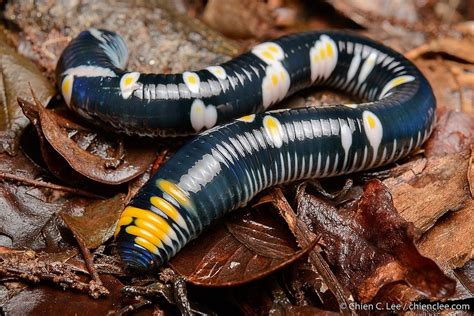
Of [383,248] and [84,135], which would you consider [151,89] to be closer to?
[84,135]

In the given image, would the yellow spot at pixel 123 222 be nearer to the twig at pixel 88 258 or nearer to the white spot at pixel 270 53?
the twig at pixel 88 258

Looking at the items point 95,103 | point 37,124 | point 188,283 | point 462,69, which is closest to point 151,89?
point 95,103

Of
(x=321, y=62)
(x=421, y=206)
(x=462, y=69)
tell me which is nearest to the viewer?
(x=421, y=206)

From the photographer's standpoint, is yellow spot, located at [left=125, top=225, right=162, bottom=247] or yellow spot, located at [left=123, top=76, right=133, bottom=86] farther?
yellow spot, located at [left=123, top=76, right=133, bottom=86]

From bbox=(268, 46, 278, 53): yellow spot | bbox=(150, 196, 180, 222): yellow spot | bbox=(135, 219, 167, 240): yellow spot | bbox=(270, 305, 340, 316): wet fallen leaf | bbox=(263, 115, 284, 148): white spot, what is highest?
bbox=(268, 46, 278, 53): yellow spot

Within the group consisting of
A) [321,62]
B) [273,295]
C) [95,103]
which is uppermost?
[321,62]

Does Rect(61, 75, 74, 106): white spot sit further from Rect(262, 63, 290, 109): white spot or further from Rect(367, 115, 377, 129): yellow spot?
Rect(367, 115, 377, 129): yellow spot

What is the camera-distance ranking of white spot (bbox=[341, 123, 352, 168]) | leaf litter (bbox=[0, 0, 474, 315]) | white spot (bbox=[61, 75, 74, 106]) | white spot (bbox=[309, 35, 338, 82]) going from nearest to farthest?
leaf litter (bbox=[0, 0, 474, 315]), white spot (bbox=[341, 123, 352, 168]), white spot (bbox=[61, 75, 74, 106]), white spot (bbox=[309, 35, 338, 82])

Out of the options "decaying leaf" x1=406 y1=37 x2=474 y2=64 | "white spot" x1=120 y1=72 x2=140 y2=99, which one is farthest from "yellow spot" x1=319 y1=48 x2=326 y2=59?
"white spot" x1=120 y1=72 x2=140 y2=99
